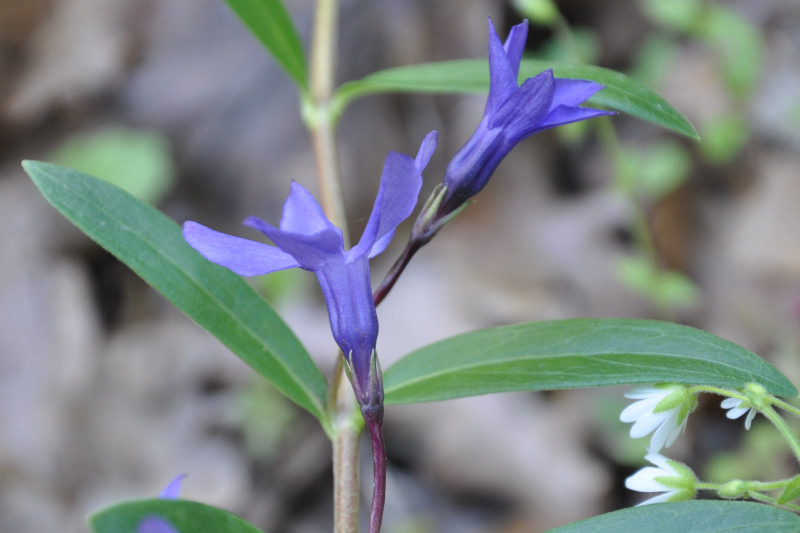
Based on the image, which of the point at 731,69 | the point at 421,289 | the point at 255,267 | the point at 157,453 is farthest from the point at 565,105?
the point at 731,69

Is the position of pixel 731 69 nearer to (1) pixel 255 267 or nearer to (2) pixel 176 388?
(2) pixel 176 388

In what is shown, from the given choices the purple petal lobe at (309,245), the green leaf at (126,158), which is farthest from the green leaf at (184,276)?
the green leaf at (126,158)

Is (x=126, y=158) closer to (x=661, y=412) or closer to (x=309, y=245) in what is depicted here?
(x=309, y=245)

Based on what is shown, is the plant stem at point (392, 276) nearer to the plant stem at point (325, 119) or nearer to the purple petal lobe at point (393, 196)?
the purple petal lobe at point (393, 196)

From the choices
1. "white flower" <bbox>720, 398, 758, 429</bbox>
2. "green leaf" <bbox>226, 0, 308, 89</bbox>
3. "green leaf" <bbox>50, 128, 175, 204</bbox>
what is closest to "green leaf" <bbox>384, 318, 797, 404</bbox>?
"white flower" <bbox>720, 398, 758, 429</bbox>

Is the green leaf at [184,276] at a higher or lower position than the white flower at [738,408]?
higher
